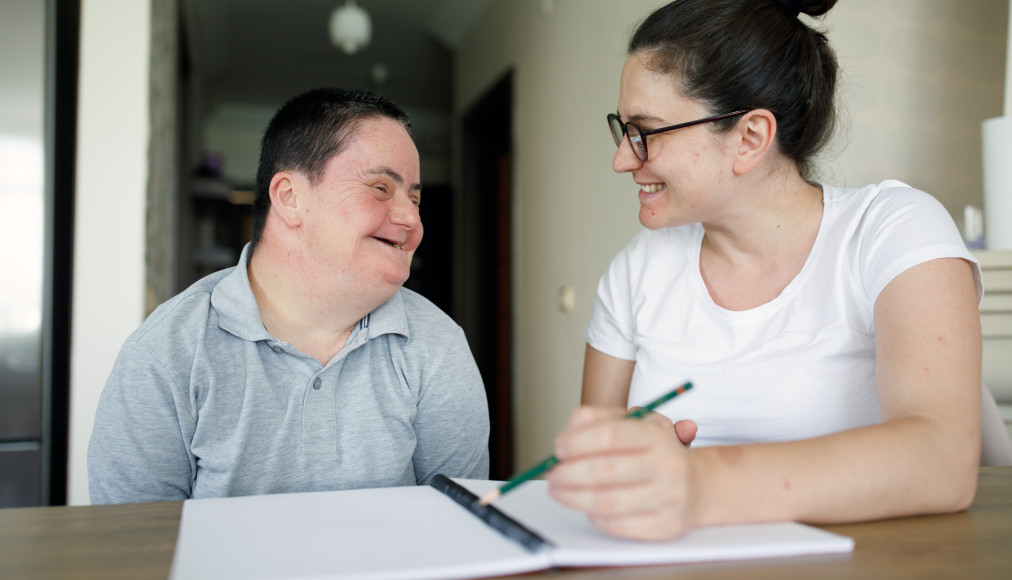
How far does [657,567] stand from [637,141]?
34.1 inches

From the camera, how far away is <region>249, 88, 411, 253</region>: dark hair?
4.26ft

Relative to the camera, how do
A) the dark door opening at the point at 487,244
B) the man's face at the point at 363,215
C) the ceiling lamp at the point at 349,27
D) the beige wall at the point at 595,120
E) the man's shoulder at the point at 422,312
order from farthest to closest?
1. the dark door opening at the point at 487,244
2. the ceiling lamp at the point at 349,27
3. the beige wall at the point at 595,120
4. the man's shoulder at the point at 422,312
5. the man's face at the point at 363,215

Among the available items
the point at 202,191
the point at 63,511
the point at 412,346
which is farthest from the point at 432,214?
the point at 63,511

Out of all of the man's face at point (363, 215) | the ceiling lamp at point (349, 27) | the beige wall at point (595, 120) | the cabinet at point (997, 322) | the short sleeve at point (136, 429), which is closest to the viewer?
the short sleeve at point (136, 429)

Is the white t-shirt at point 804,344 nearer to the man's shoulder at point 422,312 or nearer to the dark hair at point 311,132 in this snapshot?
the man's shoulder at point 422,312

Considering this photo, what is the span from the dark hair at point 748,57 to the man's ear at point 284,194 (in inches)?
25.5

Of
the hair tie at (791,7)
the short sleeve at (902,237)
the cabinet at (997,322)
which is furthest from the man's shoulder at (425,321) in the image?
the cabinet at (997,322)

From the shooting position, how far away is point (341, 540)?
27.5 inches

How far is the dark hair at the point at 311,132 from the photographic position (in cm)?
130

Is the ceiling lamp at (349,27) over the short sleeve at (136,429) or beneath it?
over

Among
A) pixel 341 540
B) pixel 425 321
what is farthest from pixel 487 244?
pixel 341 540

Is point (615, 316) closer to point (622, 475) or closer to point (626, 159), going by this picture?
point (626, 159)

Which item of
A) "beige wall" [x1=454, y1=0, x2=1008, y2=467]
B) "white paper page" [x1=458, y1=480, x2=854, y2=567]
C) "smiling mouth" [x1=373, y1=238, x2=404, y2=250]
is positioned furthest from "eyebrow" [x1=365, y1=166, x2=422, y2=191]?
"beige wall" [x1=454, y1=0, x2=1008, y2=467]

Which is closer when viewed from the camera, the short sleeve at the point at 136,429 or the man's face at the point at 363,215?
the short sleeve at the point at 136,429
